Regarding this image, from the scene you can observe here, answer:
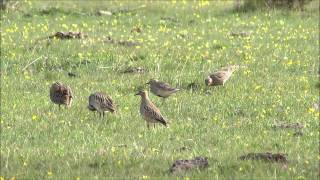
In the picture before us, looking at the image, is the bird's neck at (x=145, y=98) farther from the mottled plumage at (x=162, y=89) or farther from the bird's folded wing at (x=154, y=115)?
the mottled plumage at (x=162, y=89)

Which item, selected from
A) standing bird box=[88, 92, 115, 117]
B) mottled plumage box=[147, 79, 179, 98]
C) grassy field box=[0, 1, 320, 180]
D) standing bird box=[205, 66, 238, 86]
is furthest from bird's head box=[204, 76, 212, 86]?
standing bird box=[88, 92, 115, 117]

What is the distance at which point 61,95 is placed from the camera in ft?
47.5

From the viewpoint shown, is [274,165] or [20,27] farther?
[20,27]

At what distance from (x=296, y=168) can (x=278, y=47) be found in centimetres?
1072

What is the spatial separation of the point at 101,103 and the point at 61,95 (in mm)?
986

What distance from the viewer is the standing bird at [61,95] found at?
1447cm

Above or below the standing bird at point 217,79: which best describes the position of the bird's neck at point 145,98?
above

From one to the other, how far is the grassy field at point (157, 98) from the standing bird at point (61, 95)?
20 cm

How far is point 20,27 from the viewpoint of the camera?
928 inches

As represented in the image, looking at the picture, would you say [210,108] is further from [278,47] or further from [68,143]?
[278,47]

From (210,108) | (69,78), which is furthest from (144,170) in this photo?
(69,78)

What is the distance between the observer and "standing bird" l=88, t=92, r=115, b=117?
13.8m

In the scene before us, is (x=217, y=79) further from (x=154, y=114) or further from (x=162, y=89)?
(x=154, y=114)

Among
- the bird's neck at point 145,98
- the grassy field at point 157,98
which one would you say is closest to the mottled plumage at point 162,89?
the grassy field at point 157,98
